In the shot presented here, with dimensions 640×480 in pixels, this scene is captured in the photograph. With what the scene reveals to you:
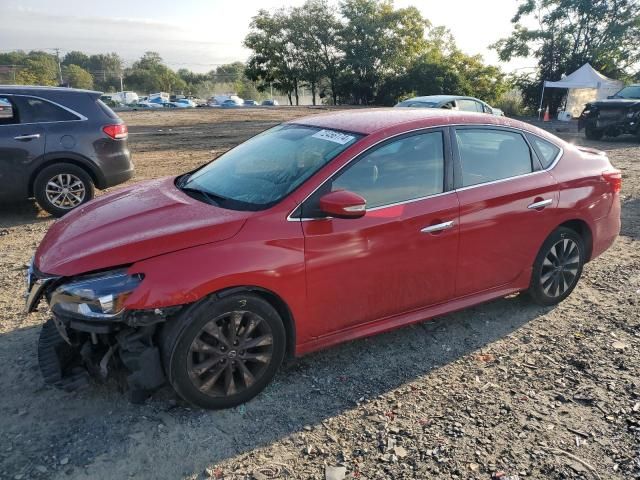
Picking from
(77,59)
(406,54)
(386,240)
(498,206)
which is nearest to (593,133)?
(498,206)

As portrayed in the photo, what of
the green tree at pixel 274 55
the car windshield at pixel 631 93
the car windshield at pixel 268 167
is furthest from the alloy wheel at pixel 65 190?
the green tree at pixel 274 55

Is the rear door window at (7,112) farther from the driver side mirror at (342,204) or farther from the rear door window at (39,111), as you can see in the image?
the driver side mirror at (342,204)

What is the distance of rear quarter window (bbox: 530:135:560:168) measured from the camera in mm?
4098

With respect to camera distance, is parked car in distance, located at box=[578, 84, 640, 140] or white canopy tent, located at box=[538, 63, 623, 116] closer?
parked car in distance, located at box=[578, 84, 640, 140]

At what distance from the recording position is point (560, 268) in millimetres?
4258

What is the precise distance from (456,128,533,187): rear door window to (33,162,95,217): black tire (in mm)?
5034

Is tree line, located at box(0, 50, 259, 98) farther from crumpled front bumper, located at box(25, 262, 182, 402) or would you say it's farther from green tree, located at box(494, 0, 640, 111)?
crumpled front bumper, located at box(25, 262, 182, 402)

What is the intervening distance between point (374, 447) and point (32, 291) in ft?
6.94

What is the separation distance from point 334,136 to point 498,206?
131cm

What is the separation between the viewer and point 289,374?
3342 mm

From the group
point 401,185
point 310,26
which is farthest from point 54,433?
point 310,26

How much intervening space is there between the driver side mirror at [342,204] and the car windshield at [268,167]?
272 millimetres

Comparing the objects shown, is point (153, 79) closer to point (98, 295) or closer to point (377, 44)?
point (377, 44)

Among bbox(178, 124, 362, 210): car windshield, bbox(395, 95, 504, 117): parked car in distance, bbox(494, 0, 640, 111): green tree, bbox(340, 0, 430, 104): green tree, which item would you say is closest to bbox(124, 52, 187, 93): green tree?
bbox(340, 0, 430, 104): green tree
